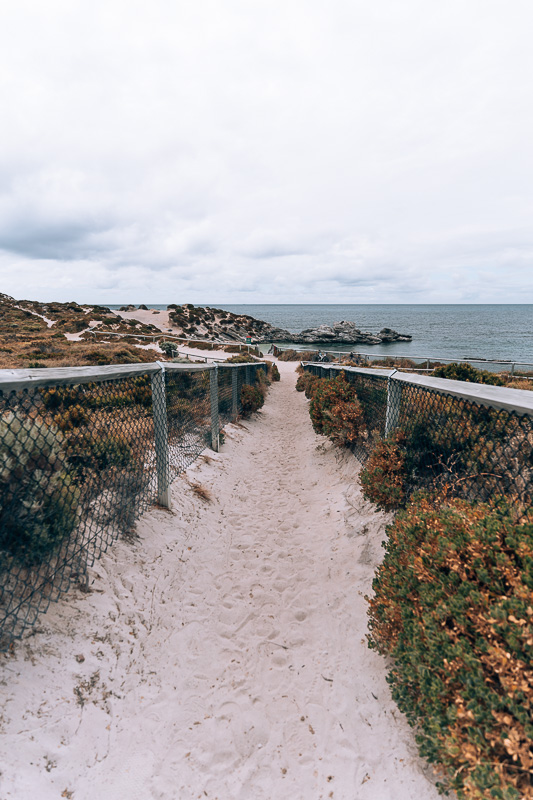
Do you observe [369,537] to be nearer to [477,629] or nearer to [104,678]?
[477,629]

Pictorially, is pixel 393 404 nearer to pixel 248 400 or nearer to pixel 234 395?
pixel 234 395

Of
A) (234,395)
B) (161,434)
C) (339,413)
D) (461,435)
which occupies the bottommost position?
(234,395)

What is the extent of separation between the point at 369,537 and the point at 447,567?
2006 mm

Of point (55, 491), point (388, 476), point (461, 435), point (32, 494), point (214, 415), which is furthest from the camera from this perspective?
point (214, 415)

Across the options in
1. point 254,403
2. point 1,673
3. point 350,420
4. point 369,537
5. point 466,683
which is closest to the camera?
point 466,683

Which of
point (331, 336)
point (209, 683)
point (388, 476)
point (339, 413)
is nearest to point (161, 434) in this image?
point (209, 683)

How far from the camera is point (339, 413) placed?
6.11 m

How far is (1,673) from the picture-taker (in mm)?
1845

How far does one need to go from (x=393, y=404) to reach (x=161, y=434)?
2.83 meters

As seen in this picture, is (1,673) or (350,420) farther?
(350,420)

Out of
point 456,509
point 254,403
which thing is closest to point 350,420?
point 456,509

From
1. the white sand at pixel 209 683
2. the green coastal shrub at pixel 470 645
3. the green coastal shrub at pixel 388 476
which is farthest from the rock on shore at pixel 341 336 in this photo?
the green coastal shrub at pixel 470 645

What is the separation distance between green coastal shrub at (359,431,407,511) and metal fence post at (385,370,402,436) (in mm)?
356

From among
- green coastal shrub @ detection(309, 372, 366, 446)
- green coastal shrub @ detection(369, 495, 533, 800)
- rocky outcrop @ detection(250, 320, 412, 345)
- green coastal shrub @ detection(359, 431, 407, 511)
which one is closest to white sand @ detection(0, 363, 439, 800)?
green coastal shrub @ detection(359, 431, 407, 511)
